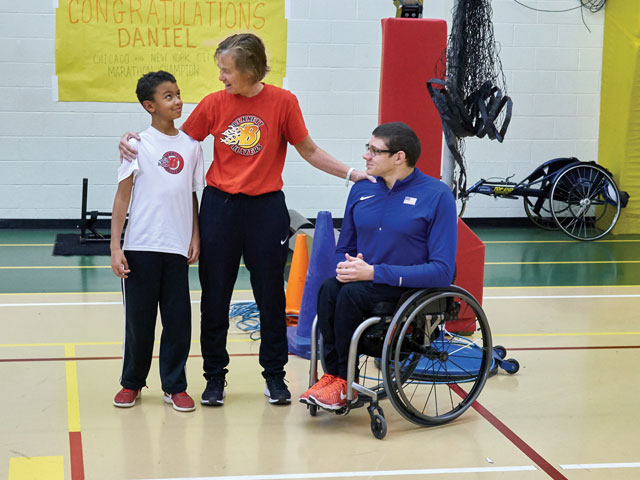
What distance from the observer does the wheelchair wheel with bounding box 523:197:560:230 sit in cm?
745

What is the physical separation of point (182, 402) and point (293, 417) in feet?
1.37

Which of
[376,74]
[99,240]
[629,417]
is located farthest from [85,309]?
[376,74]

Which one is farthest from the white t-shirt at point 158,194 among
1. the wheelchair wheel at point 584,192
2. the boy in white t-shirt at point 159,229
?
the wheelchair wheel at point 584,192

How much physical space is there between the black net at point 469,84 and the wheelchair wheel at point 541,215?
3.58 m

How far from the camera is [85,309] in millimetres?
4613

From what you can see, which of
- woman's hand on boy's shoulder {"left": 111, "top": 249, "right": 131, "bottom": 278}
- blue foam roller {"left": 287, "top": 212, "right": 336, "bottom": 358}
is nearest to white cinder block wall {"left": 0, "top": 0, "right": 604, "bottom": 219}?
blue foam roller {"left": 287, "top": 212, "right": 336, "bottom": 358}

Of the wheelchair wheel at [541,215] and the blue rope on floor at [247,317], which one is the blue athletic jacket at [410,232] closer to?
the blue rope on floor at [247,317]

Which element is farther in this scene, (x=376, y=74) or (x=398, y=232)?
(x=376, y=74)

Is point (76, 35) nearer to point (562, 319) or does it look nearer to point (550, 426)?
point (562, 319)

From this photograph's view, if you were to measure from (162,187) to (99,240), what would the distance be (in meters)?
3.79

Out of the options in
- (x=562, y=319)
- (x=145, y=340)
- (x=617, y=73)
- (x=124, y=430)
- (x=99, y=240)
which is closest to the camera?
(x=124, y=430)

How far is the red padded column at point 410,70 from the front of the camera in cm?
410

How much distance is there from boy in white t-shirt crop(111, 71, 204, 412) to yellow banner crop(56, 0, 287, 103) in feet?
13.3

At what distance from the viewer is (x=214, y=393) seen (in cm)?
317
